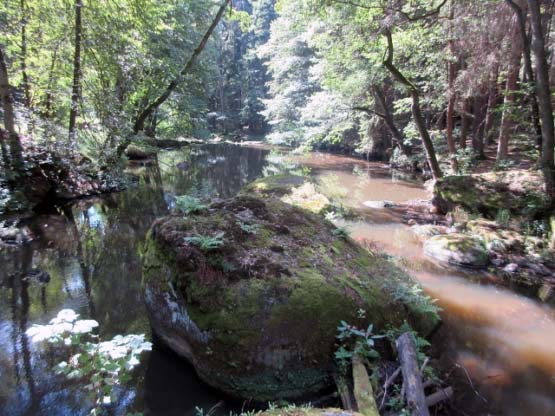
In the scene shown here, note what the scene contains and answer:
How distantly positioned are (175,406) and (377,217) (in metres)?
9.38

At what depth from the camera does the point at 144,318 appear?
559 cm

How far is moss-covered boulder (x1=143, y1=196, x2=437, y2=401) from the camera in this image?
12.4 feet

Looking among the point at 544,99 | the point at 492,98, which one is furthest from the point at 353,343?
the point at 492,98

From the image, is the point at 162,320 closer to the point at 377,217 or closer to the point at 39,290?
the point at 39,290

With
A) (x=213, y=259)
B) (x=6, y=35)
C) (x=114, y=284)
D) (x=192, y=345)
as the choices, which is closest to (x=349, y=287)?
(x=213, y=259)

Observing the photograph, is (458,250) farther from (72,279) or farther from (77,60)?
A: (77,60)

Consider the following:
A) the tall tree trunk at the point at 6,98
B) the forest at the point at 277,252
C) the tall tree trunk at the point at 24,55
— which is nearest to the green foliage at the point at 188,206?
the forest at the point at 277,252

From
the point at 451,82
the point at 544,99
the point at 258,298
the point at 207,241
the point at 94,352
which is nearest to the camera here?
the point at 94,352

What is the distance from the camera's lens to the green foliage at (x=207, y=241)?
4.35m

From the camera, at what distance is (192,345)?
4133 millimetres

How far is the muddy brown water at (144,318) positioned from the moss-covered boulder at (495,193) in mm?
1760

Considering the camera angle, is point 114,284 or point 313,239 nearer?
point 313,239

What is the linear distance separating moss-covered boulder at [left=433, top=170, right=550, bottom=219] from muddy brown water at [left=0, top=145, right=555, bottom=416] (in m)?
1.76

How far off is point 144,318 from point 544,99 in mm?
9761
